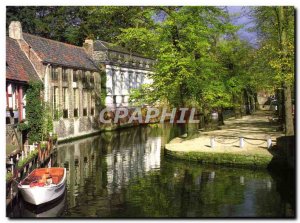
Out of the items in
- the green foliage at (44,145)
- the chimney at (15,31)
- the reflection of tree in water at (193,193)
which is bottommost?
the reflection of tree in water at (193,193)

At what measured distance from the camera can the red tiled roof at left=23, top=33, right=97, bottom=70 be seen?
41.7 m

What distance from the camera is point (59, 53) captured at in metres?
45.6

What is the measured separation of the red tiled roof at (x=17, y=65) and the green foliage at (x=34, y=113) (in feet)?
3.29

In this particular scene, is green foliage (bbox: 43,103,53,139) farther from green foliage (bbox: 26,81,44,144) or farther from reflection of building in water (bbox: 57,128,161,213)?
reflection of building in water (bbox: 57,128,161,213)

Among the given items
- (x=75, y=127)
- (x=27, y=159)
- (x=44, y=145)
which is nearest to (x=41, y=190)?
(x=27, y=159)

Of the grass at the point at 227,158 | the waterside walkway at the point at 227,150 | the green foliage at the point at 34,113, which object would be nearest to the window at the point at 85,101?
the green foliage at the point at 34,113

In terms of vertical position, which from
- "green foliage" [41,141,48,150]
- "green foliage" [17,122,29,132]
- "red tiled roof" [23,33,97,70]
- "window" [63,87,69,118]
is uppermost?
"red tiled roof" [23,33,97,70]

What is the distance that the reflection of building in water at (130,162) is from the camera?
2452 cm

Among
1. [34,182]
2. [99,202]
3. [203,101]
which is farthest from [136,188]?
[203,101]

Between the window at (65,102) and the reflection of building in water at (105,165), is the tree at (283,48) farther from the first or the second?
the window at (65,102)

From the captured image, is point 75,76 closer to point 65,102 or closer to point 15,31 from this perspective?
point 65,102

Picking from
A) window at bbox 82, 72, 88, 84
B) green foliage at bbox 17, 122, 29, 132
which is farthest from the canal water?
window at bbox 82, 72, 88, 84

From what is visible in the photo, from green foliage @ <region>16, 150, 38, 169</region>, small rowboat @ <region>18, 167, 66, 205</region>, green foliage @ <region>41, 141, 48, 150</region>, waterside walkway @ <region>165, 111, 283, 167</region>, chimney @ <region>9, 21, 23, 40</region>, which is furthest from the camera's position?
chimney @ <region>9, 21, 23, 40</region>

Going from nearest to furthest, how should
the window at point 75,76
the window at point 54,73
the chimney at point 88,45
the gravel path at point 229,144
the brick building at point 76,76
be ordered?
1. the gravel path at point 229,144
2. the brick building at point 76,76
3. the window at point 54,73
4. the window at point 75,76
5. the chimney at point 88,45
